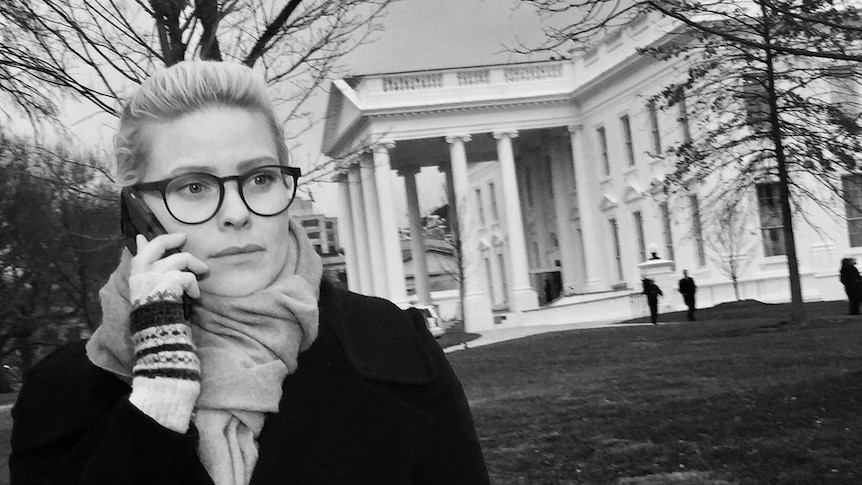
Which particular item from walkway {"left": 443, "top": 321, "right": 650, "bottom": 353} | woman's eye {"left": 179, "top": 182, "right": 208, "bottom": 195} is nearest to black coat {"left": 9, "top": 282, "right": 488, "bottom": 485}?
woman's eye {"left": 179, "top": 182, "right": 208, "bottom": 195}

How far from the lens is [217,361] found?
6.72 ft

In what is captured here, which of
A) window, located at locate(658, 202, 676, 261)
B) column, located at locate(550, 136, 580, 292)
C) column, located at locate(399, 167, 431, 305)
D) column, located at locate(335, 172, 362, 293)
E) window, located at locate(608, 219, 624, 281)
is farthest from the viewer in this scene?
column, located at locate(335, 172, 362, 293)

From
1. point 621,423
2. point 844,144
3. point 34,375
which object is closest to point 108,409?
point 34,375

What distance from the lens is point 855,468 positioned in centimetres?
738

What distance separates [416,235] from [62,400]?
50681 mm

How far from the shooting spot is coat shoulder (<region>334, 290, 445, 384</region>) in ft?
7.37

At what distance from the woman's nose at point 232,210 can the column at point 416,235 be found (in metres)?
50.6

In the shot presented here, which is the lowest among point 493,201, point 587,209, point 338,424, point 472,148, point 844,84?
point 338,424

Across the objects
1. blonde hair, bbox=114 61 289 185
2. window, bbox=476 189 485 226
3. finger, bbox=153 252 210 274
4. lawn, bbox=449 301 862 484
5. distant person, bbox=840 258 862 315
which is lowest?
lawn, bbox=449 301 862 484

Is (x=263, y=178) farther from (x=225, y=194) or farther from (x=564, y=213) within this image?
(x=564, y=213)

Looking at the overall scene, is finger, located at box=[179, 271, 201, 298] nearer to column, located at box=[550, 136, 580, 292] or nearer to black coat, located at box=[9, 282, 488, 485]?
black coat, located at box=[9, 282, 488, 485]

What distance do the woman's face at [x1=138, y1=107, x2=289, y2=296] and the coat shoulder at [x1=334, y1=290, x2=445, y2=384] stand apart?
28 centimetres

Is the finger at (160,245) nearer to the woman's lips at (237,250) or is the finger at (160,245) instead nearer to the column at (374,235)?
the woman's lips at (237,250)

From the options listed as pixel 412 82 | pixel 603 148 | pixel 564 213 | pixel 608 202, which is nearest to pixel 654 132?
pixel 603 148
